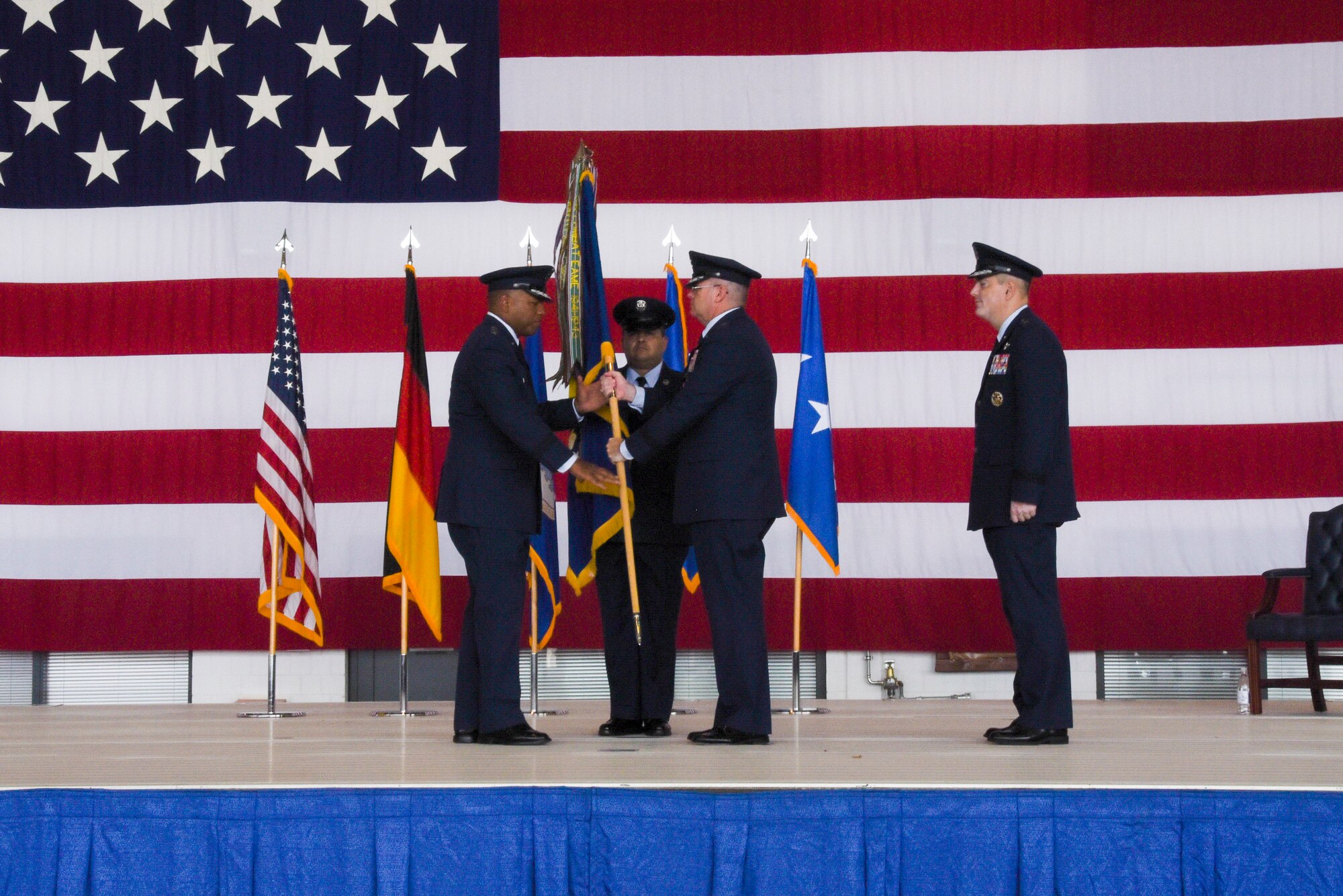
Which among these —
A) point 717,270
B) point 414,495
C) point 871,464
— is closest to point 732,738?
point 717,270

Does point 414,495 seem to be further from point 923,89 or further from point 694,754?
point 923,89

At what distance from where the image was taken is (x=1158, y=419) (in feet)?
19.6

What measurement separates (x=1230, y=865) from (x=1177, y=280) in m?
3.92

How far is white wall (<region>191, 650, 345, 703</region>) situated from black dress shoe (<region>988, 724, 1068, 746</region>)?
335cm

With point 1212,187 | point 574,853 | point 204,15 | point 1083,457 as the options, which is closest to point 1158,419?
point 1083,457

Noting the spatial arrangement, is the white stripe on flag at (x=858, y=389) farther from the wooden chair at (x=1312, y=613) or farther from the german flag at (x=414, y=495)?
the wooden chair at (x=1312, y=613)

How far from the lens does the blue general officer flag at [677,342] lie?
18.0 feet

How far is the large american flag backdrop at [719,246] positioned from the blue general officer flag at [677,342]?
482mm

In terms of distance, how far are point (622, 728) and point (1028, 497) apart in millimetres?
1429

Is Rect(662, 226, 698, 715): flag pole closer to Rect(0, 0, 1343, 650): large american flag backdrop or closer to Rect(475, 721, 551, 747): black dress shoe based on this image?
Rect(0, 0, 1343, 650): large american flag backdrop

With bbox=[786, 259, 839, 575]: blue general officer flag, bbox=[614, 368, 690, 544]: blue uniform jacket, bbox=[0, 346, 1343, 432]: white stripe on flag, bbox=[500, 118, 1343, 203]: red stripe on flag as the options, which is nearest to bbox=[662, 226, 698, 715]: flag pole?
bbox=[500, 118, 1343, 203]: red stripe on flag

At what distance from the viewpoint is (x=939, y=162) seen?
6188mm

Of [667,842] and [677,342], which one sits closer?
[667,842]

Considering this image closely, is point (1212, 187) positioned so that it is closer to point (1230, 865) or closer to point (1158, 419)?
point (1158, 419)
